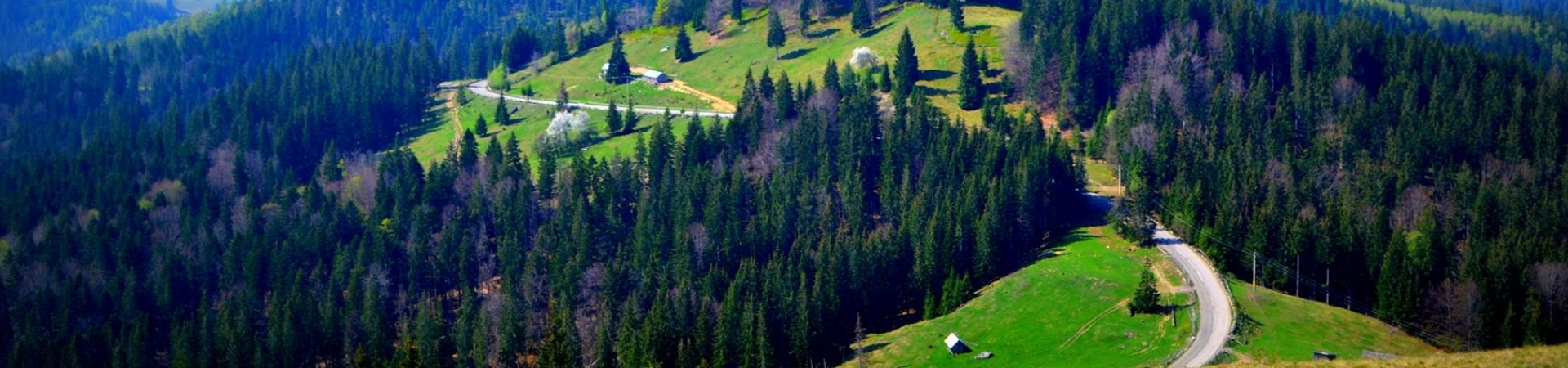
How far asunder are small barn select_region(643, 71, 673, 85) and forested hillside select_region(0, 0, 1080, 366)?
64.1 ft

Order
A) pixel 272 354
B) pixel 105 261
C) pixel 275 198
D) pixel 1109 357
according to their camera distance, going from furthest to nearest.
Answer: pixel 275 198 → pixel 105 261 → pixel 272 354 → pixel 1109 357

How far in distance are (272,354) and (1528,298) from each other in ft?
312

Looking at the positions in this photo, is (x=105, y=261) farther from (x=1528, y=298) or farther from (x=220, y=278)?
(x=1528, y=298)

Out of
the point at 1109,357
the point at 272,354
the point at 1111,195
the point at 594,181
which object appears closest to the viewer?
the point at 1109,357

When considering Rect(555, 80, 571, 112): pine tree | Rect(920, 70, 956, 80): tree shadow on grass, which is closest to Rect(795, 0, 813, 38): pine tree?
Rect(920, 70, 956, 80): tree shadow on grass

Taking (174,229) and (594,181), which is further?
(174,229)

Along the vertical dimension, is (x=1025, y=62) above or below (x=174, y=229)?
above

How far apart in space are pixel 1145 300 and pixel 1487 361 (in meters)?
32.4

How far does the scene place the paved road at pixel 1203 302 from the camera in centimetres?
9025

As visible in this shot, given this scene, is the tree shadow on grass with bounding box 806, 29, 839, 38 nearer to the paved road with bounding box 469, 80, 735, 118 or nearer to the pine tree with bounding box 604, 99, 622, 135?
the paved road with bounding box 469, 80, 735, 118

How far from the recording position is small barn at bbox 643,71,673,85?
18746cm

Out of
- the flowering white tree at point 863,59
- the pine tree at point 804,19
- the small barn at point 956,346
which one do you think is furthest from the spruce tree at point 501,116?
the small barn at point 956,346

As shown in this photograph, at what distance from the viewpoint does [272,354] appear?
413 feet

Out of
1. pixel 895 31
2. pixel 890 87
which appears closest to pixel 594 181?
pixel 890 87
